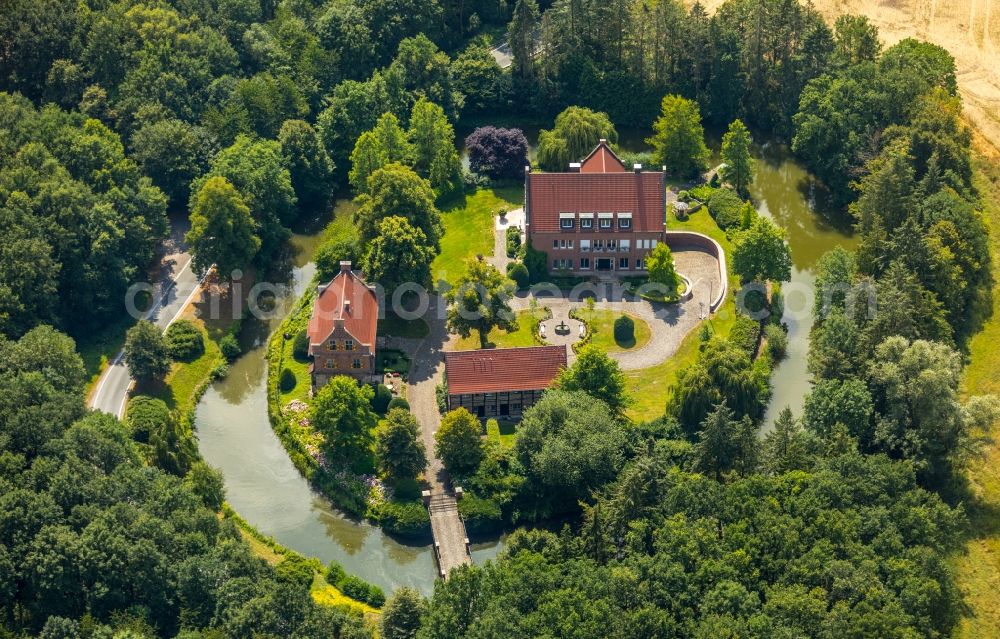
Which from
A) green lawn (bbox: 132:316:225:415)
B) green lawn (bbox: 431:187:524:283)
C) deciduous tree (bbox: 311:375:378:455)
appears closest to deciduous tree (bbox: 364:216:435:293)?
green lawn (bbox: 431:187:524:283)

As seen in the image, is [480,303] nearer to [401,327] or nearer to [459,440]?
[401,327]

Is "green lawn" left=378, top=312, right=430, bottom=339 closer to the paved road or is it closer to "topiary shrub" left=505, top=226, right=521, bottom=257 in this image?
"topiary shrub" left=505, top=226, right=521, bottom=257

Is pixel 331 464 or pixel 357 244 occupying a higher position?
pixel 357 244

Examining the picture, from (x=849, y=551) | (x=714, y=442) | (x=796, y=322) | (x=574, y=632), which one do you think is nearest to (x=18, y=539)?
(x=574, y=632)

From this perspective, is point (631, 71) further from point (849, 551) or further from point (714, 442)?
point (849, 551)

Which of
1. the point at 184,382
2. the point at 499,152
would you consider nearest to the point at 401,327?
the point at 184,382

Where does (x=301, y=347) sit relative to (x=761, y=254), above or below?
below

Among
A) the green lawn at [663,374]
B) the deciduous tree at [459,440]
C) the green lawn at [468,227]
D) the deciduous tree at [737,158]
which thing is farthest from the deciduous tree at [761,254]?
the deciduous tree at [459,440]

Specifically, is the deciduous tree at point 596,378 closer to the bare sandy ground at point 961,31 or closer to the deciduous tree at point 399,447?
the deciduous tree at point 399,447
